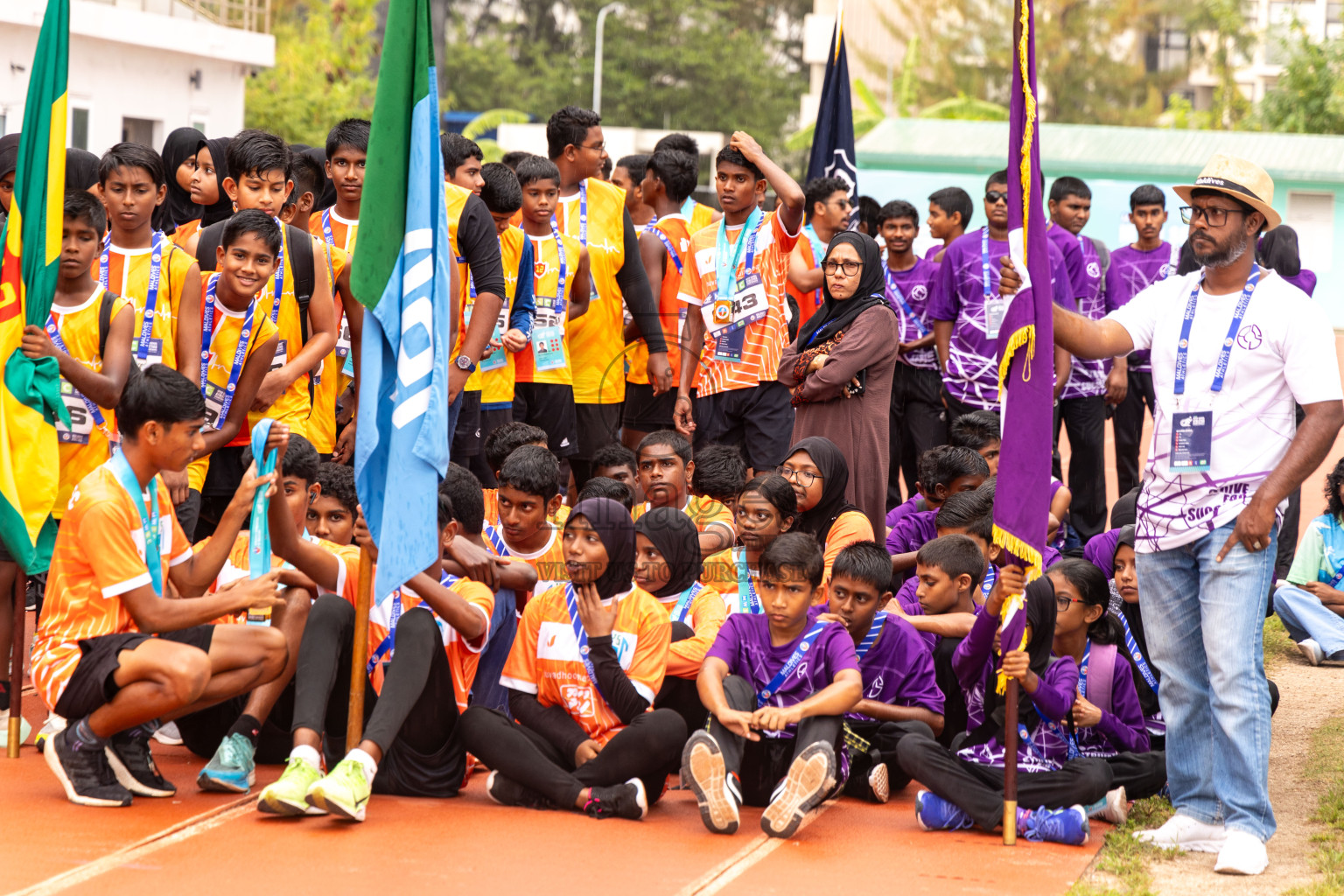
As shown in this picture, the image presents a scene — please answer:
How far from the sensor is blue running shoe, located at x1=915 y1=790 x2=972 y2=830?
5621 millimetres

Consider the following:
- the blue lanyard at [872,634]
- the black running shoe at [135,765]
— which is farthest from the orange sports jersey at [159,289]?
the blue lanyard at [872,634]

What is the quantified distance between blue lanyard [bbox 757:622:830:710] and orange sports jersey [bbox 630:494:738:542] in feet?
5.24

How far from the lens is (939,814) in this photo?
562 centimetres

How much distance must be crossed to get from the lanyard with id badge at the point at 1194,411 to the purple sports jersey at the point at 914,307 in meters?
4.95

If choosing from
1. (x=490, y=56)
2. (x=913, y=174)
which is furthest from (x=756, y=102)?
(x=913, y=174)

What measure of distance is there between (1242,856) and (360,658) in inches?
117

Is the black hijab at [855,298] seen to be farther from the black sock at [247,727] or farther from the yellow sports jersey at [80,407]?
the black sock at [247,727]

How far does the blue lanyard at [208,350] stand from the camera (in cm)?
663

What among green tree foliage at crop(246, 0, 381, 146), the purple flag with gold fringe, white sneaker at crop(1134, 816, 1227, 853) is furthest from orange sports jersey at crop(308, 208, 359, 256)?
green tree foliage at crop(246, 0, 381, 146)

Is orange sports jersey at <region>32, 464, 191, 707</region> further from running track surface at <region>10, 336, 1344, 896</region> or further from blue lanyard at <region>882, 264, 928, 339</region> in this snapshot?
blue lanyard at <region>882, 264, 928, 339</region>

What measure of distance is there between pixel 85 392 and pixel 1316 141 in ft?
77.0

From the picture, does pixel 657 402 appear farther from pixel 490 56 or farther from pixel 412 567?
pixel 490 56

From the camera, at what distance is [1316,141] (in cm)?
2564

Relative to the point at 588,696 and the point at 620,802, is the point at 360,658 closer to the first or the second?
the point at 588,696
